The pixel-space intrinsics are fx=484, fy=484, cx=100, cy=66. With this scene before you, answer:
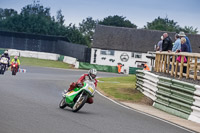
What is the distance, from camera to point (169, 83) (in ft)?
54.6

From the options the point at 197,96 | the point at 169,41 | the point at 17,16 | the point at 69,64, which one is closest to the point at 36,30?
the point at 17,16

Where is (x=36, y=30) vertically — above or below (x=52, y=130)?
above

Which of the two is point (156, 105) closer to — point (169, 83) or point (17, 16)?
point (169, 83)

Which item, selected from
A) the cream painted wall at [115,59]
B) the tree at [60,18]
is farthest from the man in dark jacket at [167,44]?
the tree at [60,18]

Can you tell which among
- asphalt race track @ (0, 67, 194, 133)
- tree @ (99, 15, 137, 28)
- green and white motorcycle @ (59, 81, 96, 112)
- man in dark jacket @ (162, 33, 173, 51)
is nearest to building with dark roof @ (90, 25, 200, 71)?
tree @ (99, 15, 137, 28)

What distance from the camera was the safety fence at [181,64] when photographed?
16438mm

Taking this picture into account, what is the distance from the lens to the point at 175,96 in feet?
52.0

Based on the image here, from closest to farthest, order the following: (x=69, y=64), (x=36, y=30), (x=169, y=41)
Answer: (x=169, y=41), (x=69, y=64), (x=36, y=30)

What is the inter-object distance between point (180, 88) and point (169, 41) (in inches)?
231

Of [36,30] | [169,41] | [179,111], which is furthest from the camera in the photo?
[36,30]

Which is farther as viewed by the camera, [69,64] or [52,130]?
[69,64]

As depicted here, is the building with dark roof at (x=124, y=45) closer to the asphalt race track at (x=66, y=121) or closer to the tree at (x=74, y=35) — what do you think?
the tree at (x=74, y=35)

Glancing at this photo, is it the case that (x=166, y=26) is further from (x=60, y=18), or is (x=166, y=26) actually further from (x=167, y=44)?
(x=167, y=44)

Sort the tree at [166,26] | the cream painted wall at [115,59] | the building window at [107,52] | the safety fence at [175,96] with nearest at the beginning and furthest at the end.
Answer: the safety fence at [175,96]
the cream painted wall at [115,59]
the building window at [107,52]
the tree at [166,26]
